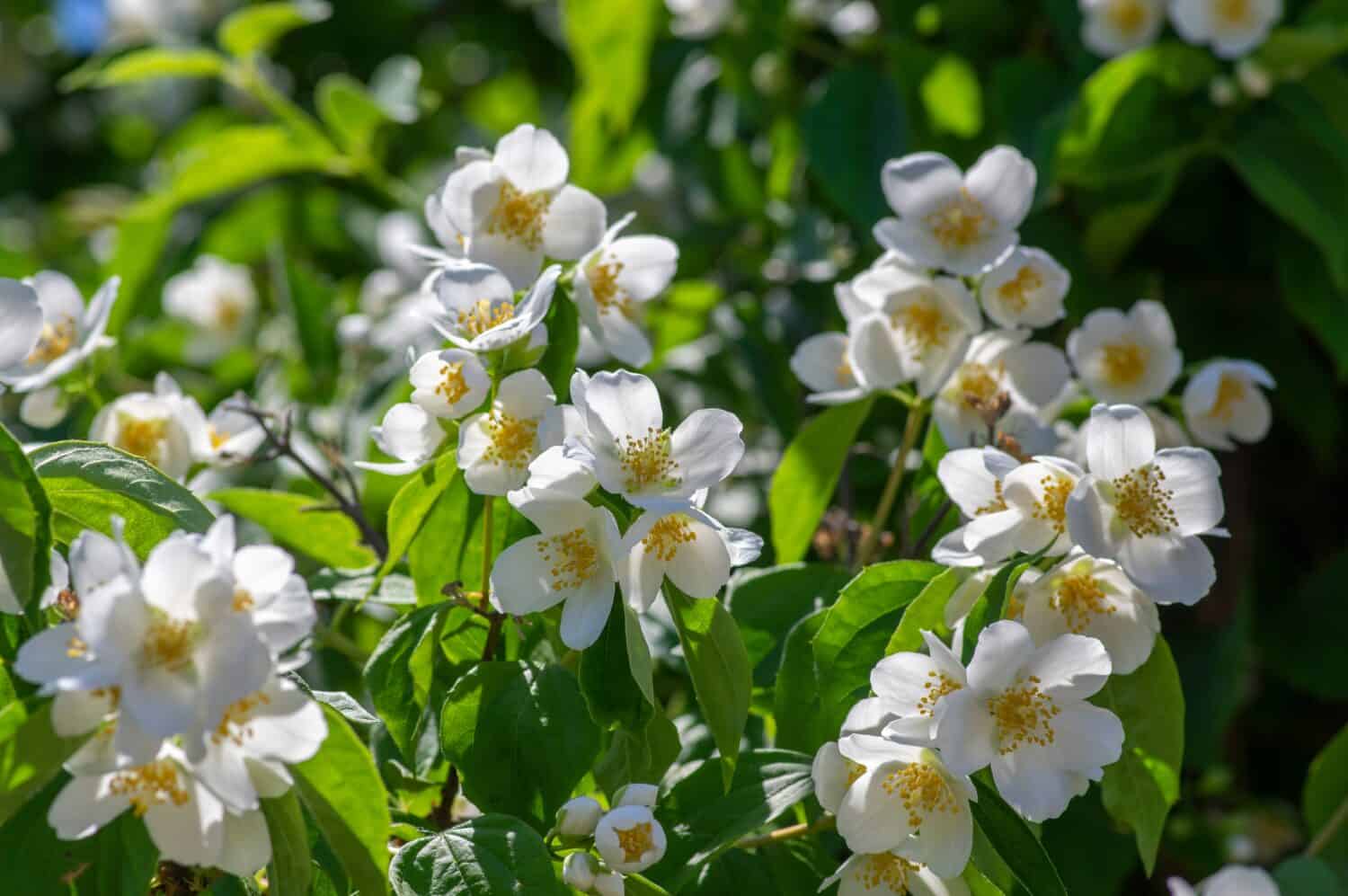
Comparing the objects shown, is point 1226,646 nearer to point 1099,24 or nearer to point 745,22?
point 1099,24

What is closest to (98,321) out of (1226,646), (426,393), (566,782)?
(426,393)

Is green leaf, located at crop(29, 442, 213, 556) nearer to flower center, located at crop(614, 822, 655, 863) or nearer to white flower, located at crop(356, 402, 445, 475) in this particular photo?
white flower, located at crop(356, 402, 445, 475)

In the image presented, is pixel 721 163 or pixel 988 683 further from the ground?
pixel 988 683

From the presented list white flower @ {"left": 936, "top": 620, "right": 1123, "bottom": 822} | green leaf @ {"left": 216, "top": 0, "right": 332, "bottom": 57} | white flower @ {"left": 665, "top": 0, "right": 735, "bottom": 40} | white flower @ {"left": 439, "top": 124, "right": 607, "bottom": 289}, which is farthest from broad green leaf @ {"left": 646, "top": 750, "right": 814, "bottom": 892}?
green leaf @ {"left": 216, "top": 0, "right": 332, "bottom": 57}

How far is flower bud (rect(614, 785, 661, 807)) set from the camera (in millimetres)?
1091

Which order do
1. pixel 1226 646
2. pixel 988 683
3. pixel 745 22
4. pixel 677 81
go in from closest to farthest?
pixel 988 683, pixel 1226 646, pixel 745 22, pixel 677 81

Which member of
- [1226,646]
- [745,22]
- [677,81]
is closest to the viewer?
[1226,646]

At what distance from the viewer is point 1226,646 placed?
2.02m

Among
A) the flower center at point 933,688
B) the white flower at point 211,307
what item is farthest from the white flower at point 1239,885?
the white flower at point 211,307

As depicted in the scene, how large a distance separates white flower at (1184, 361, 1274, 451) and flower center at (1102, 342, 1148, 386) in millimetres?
65

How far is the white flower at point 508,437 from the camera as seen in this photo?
3.75 ft

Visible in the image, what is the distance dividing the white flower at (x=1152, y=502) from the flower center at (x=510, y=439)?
46 cm

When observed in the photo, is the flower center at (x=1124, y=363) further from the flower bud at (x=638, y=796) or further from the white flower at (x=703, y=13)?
the white flower at (x=703, y=13)

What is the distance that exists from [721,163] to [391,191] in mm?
599
